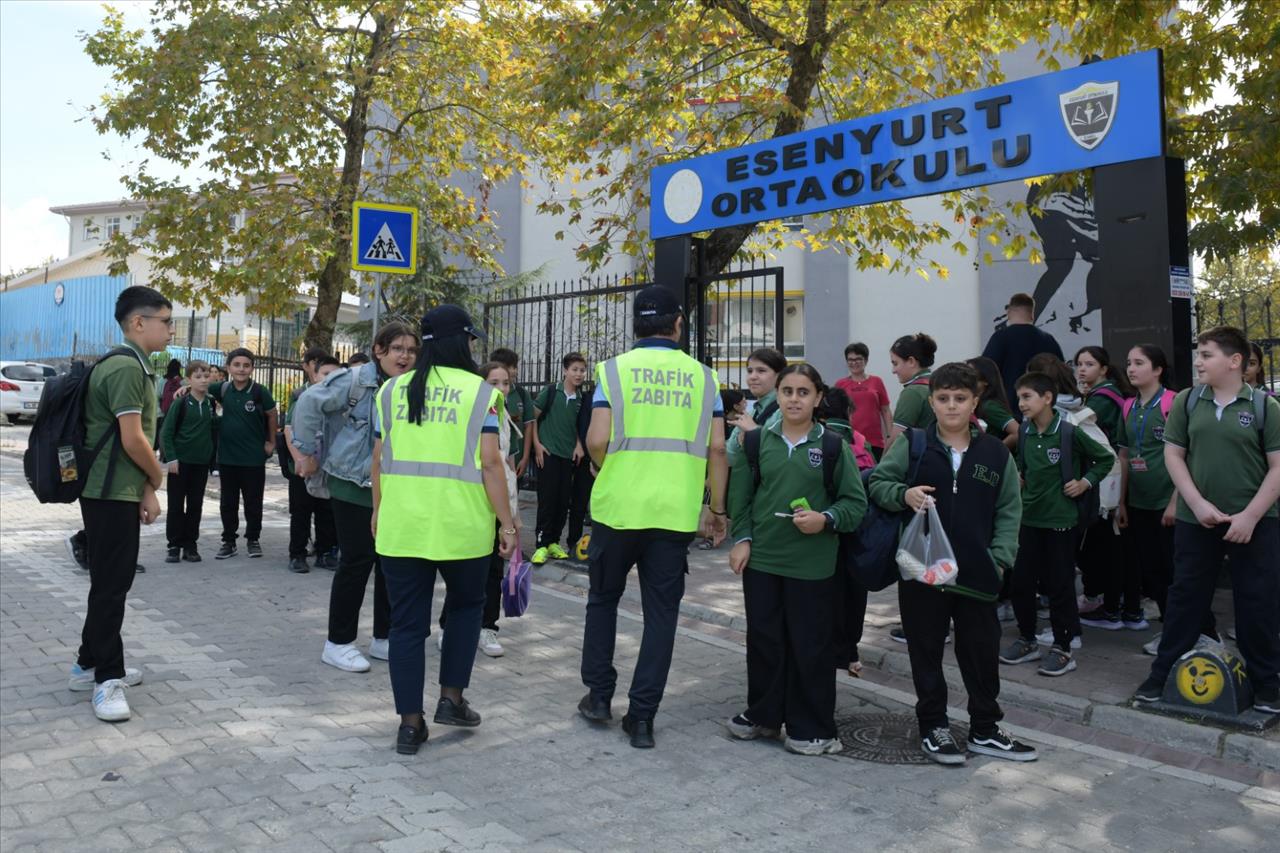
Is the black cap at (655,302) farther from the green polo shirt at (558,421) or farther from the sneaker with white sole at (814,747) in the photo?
the green polo shirt at (558,421)

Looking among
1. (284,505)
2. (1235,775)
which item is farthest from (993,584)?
(284,505)

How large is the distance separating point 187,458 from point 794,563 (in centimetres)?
713

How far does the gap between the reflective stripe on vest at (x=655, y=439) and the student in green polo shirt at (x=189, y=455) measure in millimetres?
6195

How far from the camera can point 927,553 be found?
15.6ft

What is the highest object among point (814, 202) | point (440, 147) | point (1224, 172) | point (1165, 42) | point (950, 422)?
point (440, 147)

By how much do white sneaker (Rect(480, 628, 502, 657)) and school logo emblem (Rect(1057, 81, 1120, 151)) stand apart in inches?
195

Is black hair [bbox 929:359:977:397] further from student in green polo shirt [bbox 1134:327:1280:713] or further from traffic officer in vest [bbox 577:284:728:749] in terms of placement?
student in green polo shirt [bbox 1134:327:1280:713]

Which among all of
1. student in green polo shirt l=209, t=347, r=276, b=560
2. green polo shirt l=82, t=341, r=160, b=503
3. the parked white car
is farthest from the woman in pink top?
the parked white car

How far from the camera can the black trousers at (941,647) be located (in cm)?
489

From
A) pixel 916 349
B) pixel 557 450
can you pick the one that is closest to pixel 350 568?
pixel 916 349

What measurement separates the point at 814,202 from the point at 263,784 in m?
6.38

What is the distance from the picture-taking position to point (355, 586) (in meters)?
6.22

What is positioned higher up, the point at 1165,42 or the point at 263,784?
the point at 1165,42

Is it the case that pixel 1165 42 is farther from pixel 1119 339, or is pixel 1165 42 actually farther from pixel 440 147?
pixel 440 147
